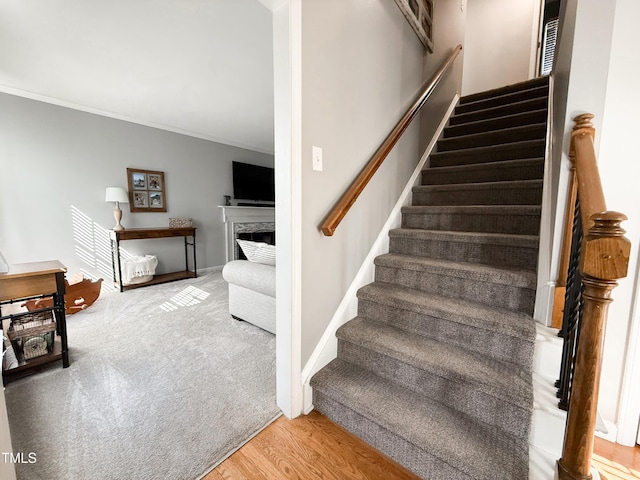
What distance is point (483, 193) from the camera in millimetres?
2061

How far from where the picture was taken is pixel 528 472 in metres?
0.91

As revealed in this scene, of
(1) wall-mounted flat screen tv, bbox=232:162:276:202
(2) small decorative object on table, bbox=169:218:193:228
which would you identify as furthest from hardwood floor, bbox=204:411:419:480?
(1) wall-mounted flat screen tv, bbox=232:162:276:202

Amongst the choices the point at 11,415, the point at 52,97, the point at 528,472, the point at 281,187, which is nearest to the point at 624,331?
the point at 528,472

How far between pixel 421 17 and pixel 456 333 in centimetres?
280

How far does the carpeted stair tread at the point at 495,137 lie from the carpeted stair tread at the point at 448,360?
2166 millimetres

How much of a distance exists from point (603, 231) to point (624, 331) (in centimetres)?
112

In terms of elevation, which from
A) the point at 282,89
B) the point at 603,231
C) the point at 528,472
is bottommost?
the point at 528,472

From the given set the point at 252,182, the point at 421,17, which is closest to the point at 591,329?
the point at 421,17

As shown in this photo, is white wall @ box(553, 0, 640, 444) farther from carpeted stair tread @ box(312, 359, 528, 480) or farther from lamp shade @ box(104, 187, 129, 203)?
lamp shade @ box(104, 187, 129, 203)

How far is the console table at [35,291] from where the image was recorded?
1550 mm

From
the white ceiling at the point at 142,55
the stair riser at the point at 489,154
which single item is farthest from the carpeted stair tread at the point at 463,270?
the white ceiling at the point at 142,55

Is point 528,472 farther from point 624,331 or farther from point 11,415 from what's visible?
point 11,415

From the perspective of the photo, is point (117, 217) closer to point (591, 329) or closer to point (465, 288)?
point (465, 288)

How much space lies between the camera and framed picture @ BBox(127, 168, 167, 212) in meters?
3.82
